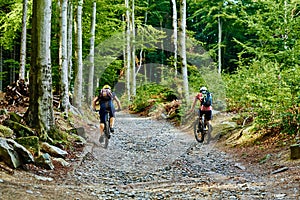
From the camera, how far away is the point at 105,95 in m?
11.5

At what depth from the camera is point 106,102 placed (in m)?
11.6

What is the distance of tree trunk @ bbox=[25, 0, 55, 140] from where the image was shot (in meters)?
8.81

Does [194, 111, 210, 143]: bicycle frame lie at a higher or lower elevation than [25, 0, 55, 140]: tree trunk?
lower

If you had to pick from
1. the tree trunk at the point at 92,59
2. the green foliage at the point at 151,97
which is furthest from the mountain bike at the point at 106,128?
the green foliage at the point at 151,97

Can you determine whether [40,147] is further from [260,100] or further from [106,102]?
[260,100]

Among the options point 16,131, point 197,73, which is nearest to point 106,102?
point 16,131

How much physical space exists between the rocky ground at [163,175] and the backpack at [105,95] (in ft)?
4.65

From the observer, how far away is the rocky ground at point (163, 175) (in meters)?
5.70

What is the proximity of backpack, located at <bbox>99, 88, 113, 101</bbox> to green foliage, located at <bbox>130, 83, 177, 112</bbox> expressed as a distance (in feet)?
49.9

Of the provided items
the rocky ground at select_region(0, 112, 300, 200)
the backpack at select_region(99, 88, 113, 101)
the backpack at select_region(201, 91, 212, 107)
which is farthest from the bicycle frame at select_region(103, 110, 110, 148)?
the backpack at select_region(201, 91, 212, 107)

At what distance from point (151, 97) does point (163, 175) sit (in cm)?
2224

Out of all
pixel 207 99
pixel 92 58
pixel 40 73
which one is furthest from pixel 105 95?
pixel 92 58

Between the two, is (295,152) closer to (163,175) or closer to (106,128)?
(163,175)

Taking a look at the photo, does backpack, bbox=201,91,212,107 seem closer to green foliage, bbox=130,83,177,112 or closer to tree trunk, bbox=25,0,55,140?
tree trunk, bbox=25,0,55,140
